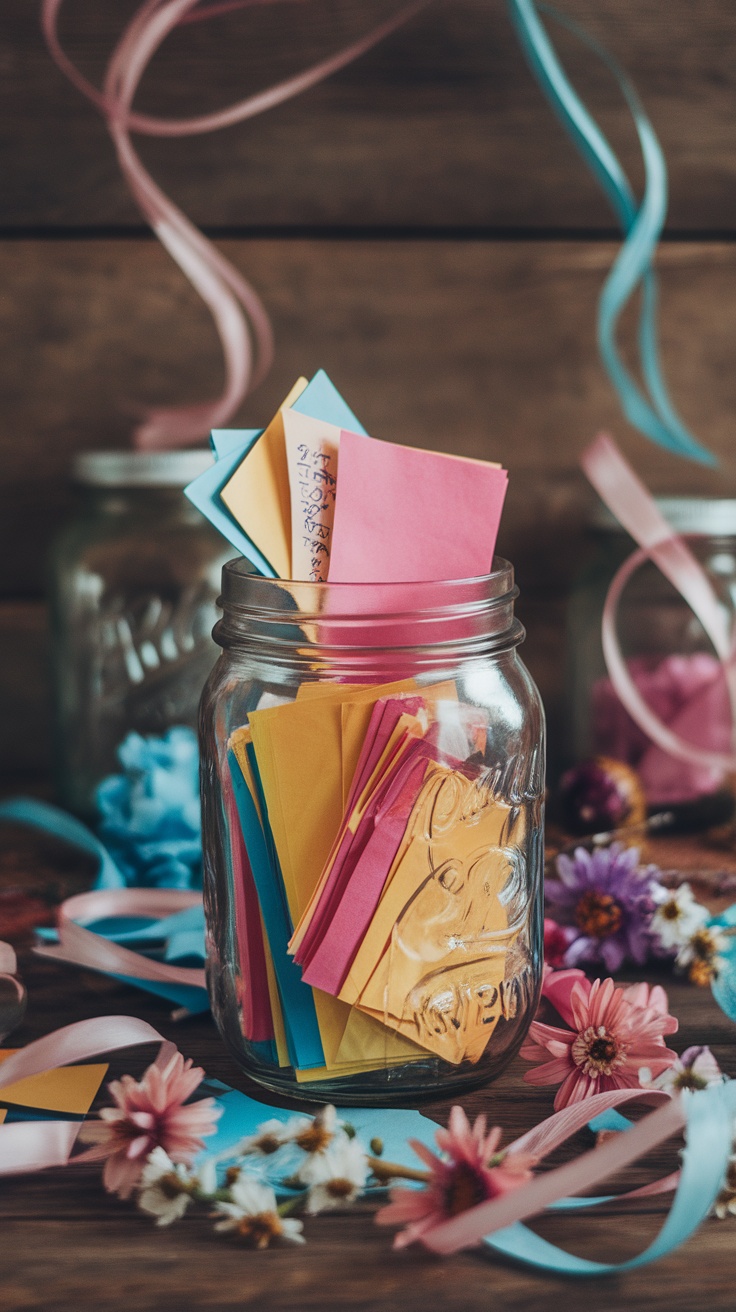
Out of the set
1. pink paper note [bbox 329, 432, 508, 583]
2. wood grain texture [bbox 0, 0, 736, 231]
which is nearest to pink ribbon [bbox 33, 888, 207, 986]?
pink paper note [bbox 329, 432, 508, 583]

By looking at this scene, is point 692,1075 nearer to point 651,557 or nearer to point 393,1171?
point 393,1171

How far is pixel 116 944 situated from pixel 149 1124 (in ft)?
0.50

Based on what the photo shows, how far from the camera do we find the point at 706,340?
0.90 m

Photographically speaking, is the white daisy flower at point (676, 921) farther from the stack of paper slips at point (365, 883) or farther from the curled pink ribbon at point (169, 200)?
the curled pink ribbon at point (169, 200)

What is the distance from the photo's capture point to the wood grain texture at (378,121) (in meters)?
0.84

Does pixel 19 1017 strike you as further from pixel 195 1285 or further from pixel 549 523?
pixel 549 523

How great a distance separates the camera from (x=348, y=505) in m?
0.44

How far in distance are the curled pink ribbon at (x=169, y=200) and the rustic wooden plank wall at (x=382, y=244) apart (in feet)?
0.04

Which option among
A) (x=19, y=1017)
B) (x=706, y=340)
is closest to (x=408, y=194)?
(x=706, y=340)

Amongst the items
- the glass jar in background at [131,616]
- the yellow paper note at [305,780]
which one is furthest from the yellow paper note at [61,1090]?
the glass jar in background at [131,616]

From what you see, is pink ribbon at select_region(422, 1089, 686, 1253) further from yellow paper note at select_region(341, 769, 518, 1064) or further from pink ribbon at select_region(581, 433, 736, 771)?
pink ribbon at select_region(581, 433, 736, 771)

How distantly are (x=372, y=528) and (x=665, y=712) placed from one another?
1.34ft

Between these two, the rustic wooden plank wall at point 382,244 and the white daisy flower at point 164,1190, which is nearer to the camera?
the white daisy flower at point 164,1190

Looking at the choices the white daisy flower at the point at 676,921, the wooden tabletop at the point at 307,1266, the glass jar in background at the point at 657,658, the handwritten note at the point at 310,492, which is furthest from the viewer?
the glass jar in background at the point at 657,658
